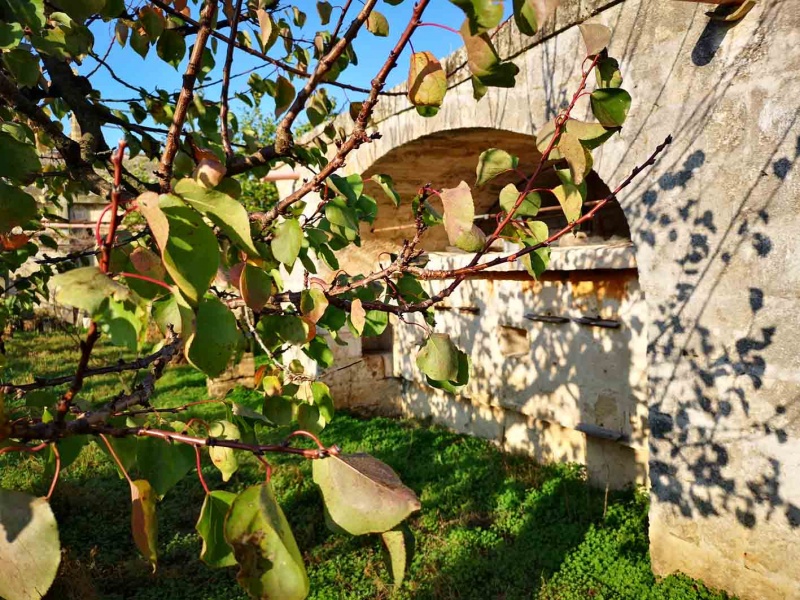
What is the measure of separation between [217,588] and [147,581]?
44cm

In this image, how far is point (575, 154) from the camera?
3.07 ft

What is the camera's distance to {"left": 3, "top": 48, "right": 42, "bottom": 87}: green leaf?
1.33 m

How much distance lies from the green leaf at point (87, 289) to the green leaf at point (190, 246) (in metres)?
0.07

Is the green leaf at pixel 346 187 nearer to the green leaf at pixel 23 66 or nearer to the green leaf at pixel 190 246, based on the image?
the green leaf at pixel 190 246

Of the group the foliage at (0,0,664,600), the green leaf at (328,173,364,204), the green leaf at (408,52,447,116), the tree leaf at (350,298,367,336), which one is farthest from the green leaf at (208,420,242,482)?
the green leaf at (408,52,447,116)

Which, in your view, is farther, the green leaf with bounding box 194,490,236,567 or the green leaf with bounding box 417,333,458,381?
the green leaf with bounding box 417,333,458,381

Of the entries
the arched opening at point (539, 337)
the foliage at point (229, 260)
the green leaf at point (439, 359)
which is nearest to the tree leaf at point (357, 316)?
the foliage at point (229, 260)

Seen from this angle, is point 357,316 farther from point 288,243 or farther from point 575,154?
point 575,154

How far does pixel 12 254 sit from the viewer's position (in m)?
1.98

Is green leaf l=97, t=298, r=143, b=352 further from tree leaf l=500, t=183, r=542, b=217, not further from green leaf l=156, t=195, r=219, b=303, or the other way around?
tree leaf l=500, t=183, r=542, b=217

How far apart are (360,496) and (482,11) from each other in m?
0.63

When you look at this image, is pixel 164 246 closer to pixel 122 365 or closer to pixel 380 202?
pixel 122 365

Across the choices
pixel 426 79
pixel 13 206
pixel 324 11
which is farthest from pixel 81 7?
pixel 324 11

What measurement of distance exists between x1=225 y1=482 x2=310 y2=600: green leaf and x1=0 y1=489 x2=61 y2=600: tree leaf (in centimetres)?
21
